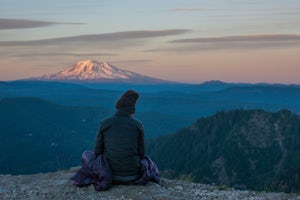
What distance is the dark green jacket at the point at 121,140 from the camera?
14.5 m


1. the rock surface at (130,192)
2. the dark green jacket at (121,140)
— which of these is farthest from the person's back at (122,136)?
the rock surface at (130,192)

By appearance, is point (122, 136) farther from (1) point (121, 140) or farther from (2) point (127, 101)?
(2) point (127, 101)

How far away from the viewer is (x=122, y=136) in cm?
1450

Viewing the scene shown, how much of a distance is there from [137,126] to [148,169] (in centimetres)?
153

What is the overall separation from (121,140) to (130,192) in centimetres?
150

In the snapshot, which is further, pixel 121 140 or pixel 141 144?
pixel 141 144

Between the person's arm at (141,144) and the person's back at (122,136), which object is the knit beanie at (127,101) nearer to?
the person's back at (122,136)

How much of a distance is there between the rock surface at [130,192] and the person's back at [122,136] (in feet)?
2.72

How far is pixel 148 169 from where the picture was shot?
50.0 feet

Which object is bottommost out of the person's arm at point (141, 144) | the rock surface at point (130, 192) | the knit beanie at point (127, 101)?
the rock surface at point (130, 192)

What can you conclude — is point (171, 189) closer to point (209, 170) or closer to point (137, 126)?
point (137, 126)

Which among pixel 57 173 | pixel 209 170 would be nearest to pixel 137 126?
pixel 57 173

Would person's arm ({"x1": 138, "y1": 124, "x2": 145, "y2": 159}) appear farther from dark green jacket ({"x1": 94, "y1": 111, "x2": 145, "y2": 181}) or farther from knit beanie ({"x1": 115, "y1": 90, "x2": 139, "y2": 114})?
knit beanie ({"x1": 115, "y1": 90, "x2": 139, "y2": 114})

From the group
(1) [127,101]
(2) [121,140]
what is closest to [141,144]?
(2) [121,140]
